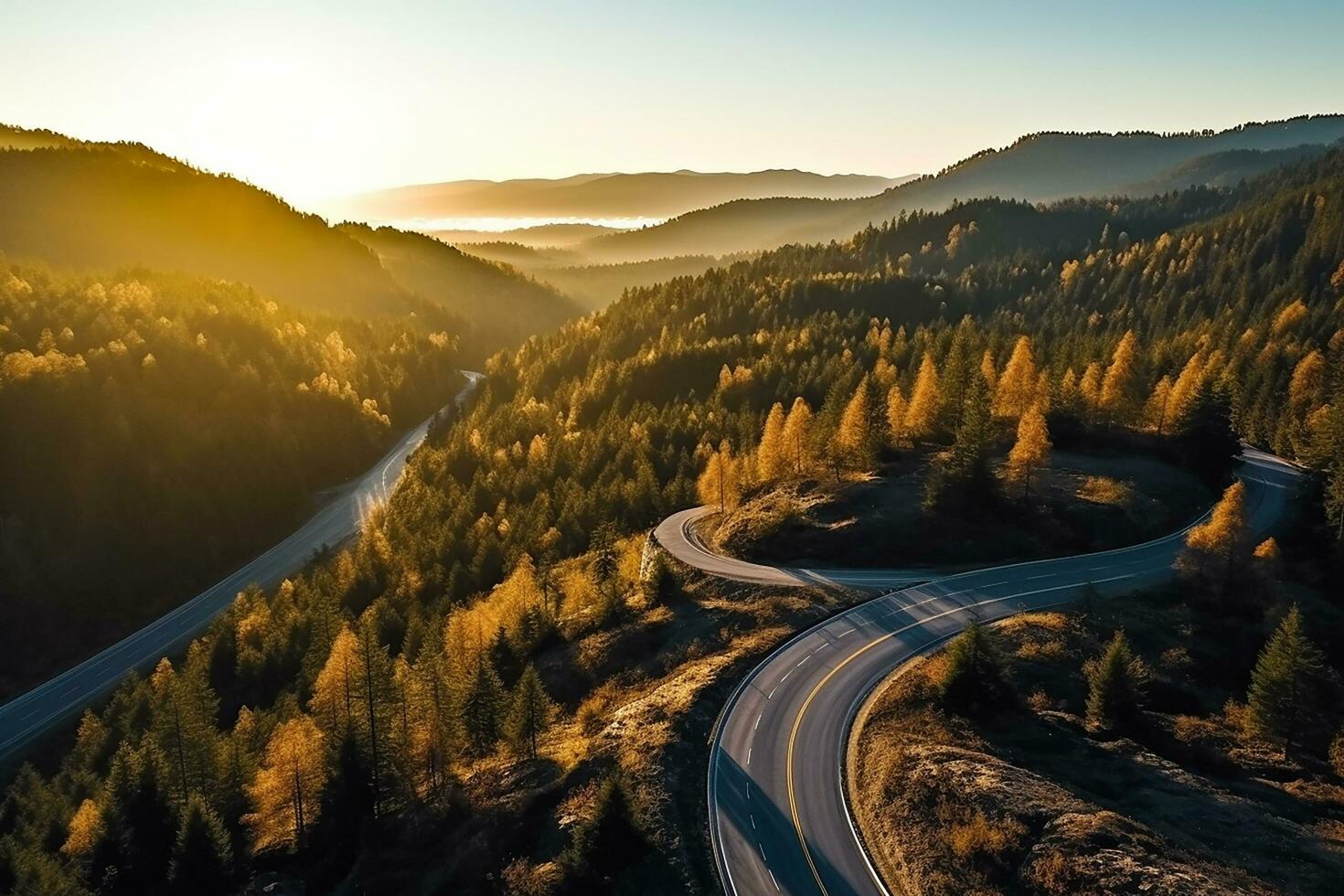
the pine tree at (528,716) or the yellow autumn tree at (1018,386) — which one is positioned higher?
the yellow autumn tree at (1018,386)

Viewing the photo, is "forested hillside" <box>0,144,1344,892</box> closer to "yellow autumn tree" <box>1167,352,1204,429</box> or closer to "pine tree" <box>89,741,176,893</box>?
"pine tree" <box>89,741,176,893</box>

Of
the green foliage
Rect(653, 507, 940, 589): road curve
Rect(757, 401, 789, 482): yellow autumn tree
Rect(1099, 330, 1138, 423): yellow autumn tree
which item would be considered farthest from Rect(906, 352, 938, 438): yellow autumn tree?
the green foliage

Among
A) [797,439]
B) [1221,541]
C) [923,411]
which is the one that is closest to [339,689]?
[797,439]

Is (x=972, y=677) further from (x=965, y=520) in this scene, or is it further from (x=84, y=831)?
(x=84, y=831)

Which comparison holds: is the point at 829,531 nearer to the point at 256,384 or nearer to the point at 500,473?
the point at 500,473

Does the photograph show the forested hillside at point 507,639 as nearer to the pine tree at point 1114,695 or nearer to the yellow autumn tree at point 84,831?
the yellow autumn tree at point 84,831

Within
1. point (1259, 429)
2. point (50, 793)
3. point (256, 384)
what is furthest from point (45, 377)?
point (1259, 429)

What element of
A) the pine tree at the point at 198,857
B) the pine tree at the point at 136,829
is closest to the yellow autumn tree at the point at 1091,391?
the pine tree at the point at 198,857
